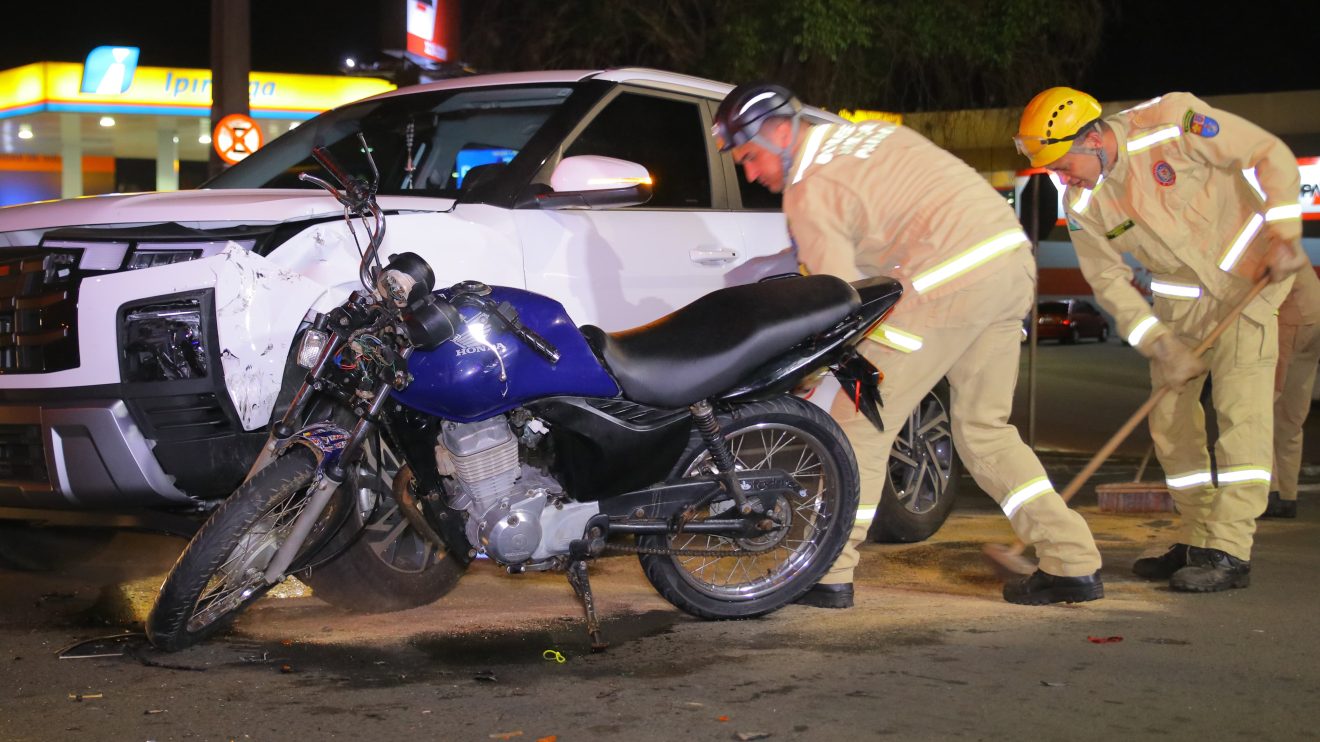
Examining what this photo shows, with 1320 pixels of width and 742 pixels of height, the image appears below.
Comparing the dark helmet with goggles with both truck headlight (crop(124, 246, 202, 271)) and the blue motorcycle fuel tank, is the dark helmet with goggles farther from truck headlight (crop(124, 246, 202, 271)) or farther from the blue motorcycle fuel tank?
truck headlight (crop(124, 246, 202, 271))

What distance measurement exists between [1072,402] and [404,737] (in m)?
14.1

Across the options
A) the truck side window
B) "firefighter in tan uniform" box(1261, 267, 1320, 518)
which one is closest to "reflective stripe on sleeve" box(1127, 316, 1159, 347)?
the truck side window

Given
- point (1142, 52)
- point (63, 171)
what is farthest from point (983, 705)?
point (1142, 52)

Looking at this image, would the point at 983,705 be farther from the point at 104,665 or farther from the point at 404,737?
the point at 104,665

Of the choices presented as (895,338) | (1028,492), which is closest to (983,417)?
(1028,492)

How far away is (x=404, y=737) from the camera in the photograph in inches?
152

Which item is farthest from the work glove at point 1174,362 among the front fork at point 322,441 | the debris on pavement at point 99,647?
the debris on pavement at point 99,647

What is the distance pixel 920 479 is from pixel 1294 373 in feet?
9.07

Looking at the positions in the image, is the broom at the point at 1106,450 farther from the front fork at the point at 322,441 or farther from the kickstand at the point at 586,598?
the front fork at the point at 322,441

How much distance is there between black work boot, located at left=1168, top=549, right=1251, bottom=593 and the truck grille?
4.12 m

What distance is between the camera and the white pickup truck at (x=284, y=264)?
462cm

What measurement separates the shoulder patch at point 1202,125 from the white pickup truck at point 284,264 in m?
1.75

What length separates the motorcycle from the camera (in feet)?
14.4

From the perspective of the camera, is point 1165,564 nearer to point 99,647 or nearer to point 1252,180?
point 1252,180
